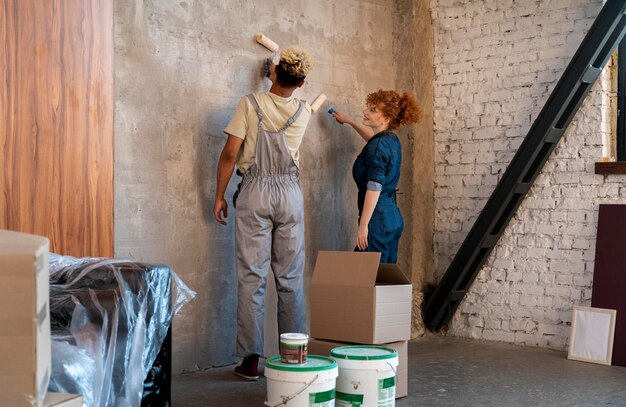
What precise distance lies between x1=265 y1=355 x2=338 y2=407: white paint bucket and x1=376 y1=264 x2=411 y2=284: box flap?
0.74 meters

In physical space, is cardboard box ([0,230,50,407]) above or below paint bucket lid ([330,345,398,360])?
above

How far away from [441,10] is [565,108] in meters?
1.26

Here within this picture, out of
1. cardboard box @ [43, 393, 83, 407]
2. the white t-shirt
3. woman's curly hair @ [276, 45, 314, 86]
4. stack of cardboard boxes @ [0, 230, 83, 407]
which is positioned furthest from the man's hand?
stack of cardboard boxes @ [0, 230, 83, 407]

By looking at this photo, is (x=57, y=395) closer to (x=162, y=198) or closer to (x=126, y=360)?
(x=126, y=360)

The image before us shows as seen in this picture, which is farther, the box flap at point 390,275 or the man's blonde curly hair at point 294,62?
the man's blonde curly hair at point 294,62

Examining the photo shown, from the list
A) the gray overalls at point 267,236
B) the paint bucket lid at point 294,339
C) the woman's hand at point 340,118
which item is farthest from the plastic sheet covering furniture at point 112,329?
the woman's hand at point 340,118

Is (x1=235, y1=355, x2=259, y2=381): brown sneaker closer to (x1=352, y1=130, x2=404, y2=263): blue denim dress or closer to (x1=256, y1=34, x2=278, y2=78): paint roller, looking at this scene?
(x1=352, y1=130, x2=404, y2=263): blue denim dress

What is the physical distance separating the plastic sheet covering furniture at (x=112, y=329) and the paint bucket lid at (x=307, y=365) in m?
0.43

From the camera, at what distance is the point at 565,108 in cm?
486

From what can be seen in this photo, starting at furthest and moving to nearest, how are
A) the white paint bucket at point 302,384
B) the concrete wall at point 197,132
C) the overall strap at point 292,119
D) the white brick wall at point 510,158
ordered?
the white brick wall at point 510,158
the overall strap at point 292,119
the concrete wall at point 197,132
the white paint bucket at point 302,384

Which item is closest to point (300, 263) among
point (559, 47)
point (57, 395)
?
point (559, 47)

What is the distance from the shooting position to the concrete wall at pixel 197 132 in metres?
3.99

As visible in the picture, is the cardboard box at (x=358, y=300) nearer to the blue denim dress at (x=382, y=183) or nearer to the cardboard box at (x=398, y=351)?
the cardboard box at (x=398, y=351)

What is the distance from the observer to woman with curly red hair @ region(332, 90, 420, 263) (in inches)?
177
